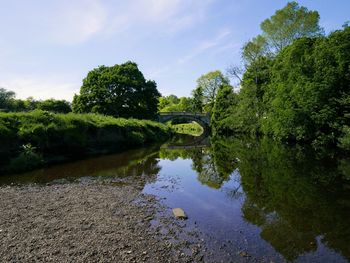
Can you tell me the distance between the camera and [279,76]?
34.1 metres

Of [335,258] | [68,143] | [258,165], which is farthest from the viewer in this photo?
[68,143]

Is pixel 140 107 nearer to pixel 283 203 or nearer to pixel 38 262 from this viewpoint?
pixel 283 203

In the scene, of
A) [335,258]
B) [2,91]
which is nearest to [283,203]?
[335,258]

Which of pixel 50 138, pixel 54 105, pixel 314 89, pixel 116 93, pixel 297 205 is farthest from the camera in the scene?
pixel 54 105

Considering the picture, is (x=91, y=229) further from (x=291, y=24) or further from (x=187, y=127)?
(x=187, y=127)

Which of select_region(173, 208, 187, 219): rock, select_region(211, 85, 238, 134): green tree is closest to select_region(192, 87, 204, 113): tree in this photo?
select_region(211, 85, 238, 134): green tree

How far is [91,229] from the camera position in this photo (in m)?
8.25

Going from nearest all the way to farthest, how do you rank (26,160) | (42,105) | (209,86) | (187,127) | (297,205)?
(297,205)
(26,160)
(42,105)
(209,86)
(187,127)

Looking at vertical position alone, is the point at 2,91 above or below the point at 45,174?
above

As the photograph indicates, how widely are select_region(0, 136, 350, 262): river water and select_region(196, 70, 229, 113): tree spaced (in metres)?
61.3

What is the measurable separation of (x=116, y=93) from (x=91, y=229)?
149 ft

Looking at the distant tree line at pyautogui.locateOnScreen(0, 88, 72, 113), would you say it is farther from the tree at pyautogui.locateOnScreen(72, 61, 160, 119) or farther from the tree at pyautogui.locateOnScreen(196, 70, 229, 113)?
the tree at pyautogui.locateOnScreen(196, 70, 229, 113)

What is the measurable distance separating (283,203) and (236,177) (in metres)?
5.22

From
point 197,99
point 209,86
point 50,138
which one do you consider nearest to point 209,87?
point 209,86
